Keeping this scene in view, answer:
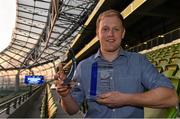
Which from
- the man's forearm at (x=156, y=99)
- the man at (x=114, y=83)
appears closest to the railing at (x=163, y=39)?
the man at (x=114, y=83)

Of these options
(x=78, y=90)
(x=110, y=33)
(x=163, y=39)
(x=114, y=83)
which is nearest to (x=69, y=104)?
(x=78, y=90)

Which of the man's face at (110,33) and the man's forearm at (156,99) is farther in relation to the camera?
the man's face at (110,33)

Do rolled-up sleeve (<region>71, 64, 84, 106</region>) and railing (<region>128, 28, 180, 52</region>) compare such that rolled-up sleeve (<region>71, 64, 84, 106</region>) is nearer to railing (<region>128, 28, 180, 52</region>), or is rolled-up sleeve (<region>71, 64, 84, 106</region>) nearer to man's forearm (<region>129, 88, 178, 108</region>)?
man's forearm (<region>129, 88, 178, 108</region>)

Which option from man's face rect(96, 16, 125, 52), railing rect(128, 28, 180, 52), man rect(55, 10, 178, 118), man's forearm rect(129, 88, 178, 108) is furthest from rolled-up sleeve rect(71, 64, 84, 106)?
railing rect(128, 28, 180, 52)

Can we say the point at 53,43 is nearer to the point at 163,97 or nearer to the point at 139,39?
the point at 139,39

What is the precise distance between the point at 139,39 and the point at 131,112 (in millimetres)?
20034

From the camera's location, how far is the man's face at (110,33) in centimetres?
221

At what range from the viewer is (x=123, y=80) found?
2186 mm

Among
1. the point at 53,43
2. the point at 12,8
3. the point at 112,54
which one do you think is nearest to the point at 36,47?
the point at 53,43

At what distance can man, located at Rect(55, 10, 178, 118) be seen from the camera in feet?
6.67

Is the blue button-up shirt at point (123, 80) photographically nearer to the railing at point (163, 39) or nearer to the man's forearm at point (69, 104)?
the man's forearm at point (69, 104)

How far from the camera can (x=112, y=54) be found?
89.4 inches

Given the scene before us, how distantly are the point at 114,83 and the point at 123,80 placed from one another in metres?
0.06

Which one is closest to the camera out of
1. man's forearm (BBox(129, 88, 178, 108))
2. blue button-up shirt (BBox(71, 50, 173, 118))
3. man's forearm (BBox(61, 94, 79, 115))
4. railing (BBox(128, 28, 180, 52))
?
man's forearm (BBox(129, 88, 178, 108))
